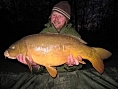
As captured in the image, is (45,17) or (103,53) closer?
(103,53)

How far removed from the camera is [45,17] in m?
13.7

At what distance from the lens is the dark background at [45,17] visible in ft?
37.0

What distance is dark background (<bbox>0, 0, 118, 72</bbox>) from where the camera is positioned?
11.3m

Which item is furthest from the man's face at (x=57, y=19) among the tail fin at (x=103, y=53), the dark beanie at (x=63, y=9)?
the tail fin at (x=103, y=53)

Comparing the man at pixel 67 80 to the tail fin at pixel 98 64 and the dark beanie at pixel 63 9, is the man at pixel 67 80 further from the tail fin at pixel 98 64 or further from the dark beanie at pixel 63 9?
the dark beanie at pixel 63 9

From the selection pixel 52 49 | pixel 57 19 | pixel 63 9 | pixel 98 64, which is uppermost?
pixel 63 9

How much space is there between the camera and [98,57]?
173 cm

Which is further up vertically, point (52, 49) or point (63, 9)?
point (63, 9)

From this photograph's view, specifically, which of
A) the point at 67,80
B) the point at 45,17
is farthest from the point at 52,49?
the point at 45,17

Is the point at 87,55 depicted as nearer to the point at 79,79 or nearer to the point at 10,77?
the point at 79,79

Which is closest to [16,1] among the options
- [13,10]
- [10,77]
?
[13,10]

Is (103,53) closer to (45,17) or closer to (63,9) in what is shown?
(63,9)

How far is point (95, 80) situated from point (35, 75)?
0.63 metres

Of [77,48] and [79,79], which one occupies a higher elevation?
[77,48]
